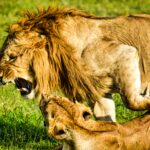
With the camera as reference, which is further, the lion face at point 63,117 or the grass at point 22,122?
the grass at point 22,122

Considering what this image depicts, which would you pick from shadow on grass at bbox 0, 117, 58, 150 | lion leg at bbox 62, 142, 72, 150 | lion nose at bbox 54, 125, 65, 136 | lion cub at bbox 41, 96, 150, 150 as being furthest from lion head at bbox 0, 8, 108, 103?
lion nose at bbox 54, 125, 65, 136

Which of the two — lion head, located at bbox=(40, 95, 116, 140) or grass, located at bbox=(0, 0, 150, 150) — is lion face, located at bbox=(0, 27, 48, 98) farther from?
lion head, located at bbox=(40, 95, 116, 140)

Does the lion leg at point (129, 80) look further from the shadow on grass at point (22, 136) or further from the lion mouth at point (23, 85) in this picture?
the shadow on grass at point (22, 136)

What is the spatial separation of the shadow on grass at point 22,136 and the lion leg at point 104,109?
73cm

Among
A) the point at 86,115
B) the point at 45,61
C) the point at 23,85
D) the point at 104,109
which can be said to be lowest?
the point at 104,109

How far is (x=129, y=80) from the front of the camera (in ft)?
20.8

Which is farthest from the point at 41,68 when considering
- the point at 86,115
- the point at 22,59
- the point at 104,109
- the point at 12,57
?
the point at 86,115

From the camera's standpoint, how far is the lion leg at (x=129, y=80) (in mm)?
6320

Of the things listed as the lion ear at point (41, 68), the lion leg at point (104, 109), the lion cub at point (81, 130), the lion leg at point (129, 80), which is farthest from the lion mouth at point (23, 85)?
the lion cub at point (81, 130)

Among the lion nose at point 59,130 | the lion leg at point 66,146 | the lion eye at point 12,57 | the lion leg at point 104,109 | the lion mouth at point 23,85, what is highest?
the lion eye at point 12,57

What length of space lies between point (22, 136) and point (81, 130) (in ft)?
6.47

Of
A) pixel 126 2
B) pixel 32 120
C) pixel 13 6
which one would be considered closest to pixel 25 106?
pixel 32 120

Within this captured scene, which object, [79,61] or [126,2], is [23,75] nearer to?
[79,61]

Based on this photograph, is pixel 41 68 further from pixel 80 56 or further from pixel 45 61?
pixel 80 56
